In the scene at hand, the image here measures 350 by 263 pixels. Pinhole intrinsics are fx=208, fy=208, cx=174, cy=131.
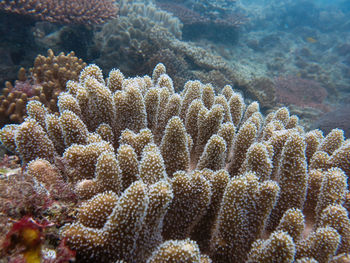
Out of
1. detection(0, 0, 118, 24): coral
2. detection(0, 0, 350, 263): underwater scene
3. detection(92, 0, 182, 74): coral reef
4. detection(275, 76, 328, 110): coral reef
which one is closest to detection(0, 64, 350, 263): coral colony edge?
detection(0, 0, 350, 263): underwater scene

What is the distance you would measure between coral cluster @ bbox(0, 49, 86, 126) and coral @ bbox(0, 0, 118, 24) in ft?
8.50

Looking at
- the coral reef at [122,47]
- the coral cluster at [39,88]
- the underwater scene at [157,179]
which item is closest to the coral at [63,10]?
the coral reef at [122,47]

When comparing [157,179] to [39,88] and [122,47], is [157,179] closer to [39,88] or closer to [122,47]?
[39,88]

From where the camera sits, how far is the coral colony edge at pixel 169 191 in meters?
1.26

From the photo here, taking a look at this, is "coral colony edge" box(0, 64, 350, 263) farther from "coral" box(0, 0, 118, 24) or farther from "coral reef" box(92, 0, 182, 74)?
"coral" box(0, 0, 118, 24)

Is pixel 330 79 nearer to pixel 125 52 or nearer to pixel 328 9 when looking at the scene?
pixel 125 52

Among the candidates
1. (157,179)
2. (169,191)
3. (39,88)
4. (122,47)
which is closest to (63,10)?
(122,47)

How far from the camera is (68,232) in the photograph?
1242mm

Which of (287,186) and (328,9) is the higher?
(328,9)

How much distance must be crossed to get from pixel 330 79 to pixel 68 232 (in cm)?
1914

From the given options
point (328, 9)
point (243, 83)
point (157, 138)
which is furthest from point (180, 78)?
point (328, 9)

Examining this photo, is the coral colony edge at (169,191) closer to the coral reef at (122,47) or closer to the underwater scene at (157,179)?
the underwater scene at (157,179)

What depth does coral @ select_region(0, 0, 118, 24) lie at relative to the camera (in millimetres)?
5845

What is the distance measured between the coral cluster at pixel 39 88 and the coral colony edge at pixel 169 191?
172 centimetres
